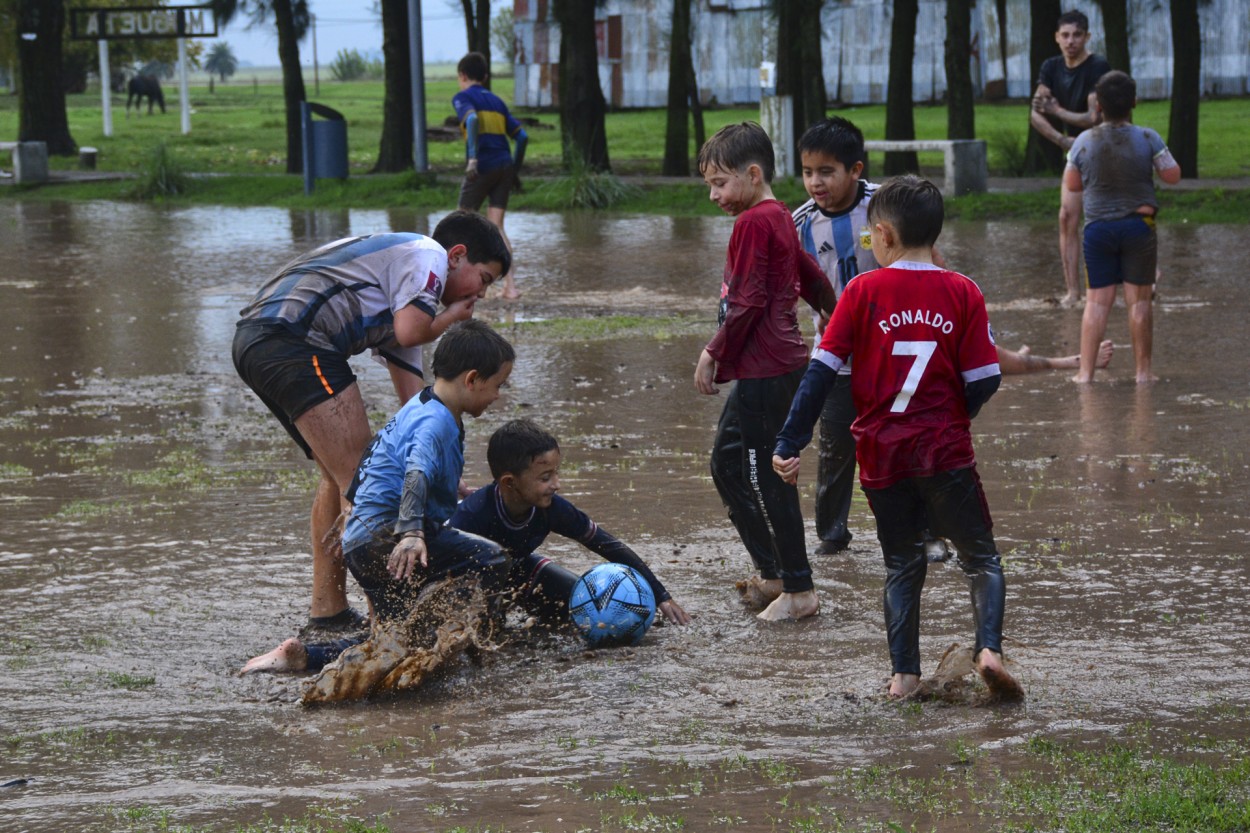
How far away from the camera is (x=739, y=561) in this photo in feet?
21.4

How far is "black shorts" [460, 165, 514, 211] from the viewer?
14469 mm

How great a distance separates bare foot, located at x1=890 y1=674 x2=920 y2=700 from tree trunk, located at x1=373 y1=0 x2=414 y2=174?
76.9ft

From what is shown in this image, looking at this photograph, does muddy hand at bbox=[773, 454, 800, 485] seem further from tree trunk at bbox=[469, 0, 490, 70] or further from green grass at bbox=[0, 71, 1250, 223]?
tree trunk at bbox=[469, 0, 490, 70]

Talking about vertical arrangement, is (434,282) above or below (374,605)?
above

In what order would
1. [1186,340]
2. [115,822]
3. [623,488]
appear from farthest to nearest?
[1186,340] < [623,488] < [115,822]

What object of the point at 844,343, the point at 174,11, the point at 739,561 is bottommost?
the point at 739,561

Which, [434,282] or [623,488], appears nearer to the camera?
[434,282]

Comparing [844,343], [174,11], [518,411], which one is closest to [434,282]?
[844,343]

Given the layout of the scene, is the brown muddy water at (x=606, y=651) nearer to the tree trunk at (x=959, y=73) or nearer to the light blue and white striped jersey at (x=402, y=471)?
the light blue and white striped jersey at (x=402, y=471)

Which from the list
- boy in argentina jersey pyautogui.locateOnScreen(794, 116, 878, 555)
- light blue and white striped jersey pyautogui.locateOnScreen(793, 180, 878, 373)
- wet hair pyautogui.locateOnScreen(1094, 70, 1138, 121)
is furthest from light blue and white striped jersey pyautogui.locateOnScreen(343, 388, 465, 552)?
wet hair pyautogui.locateOnScreen(1094, 70, 1138, 121)

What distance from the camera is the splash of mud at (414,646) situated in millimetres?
4984

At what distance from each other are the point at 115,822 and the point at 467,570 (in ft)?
5.25

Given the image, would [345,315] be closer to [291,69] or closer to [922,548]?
[922,548]

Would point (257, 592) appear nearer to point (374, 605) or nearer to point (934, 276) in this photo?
point (374, 605)
